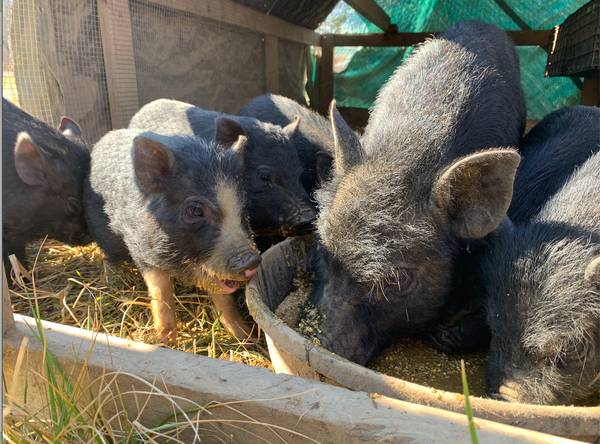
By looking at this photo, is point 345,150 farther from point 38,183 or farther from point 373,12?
point 373,12

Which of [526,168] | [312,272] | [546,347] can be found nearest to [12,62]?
[312,272]

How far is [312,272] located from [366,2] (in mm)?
7491

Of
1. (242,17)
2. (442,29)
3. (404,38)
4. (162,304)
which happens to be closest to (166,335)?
(162,304)

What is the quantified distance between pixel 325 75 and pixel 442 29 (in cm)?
273

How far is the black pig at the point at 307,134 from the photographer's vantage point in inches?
158

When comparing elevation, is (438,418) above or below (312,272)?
above

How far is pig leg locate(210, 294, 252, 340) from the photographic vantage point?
10.3 feet

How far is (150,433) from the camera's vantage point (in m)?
1.85

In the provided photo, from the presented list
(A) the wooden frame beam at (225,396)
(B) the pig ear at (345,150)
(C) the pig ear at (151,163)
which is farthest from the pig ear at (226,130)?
(A) the wooden frame beam at (225,396)

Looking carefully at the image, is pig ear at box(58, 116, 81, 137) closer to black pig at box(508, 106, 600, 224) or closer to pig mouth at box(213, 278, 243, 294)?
pig mouth at box(213, 278, 243, 294)

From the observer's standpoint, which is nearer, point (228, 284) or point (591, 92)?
point (228, 284)

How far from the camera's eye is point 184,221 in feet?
9.72

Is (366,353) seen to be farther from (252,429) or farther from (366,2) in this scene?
(366,2)

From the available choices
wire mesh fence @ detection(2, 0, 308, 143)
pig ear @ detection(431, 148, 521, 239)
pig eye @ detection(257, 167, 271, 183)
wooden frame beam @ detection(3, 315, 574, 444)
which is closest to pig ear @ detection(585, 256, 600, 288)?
pig ear @ detection(431, 148, 521, 239)
